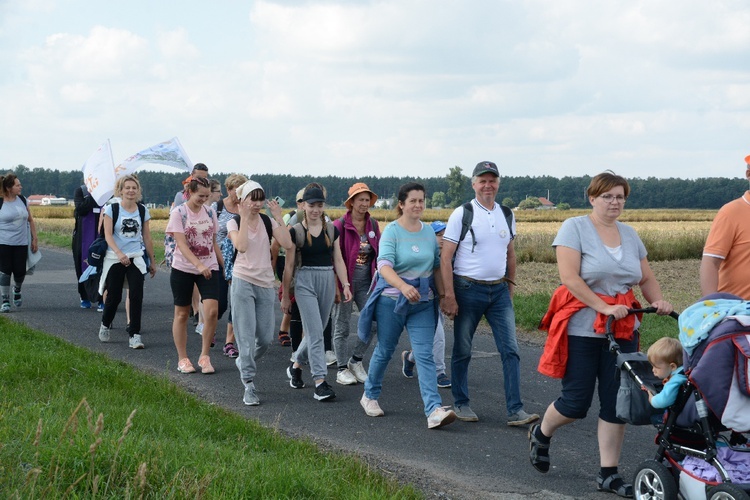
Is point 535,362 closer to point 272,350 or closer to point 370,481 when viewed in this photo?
point 272,350

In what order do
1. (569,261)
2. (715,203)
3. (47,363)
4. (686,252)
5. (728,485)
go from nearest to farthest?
1. (728,485)
2. (569,261)
3. (47,363)
4. (686,252)
5. (715,203)

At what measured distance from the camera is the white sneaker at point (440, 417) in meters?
6.78

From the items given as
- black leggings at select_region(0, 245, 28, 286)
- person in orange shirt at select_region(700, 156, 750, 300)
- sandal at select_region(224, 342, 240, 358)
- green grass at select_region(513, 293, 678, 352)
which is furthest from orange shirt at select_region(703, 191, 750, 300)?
black leggings at select_region(0, 245, 28, 286)

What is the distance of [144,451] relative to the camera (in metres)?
5.12

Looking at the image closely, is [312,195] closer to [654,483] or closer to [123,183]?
[123,183]

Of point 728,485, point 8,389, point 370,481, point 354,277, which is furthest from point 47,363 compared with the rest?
point 728,485

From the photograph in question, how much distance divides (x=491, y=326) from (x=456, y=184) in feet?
322

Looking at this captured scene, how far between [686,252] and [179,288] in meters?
21.6

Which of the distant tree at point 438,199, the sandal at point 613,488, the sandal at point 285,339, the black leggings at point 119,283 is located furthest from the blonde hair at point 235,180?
the distant tree at point 438,199

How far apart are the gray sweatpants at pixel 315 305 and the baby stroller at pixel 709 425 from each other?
3670 mm

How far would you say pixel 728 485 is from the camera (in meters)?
4.37

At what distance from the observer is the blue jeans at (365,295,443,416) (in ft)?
23.0

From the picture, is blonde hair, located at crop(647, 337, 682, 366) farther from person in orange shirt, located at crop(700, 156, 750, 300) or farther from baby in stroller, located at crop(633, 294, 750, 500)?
person in orange shirt, located at crop(700, 156, 750, 300)

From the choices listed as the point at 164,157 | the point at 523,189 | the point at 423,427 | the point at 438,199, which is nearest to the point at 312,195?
the point at 423,427
